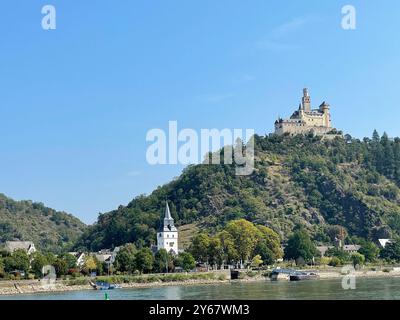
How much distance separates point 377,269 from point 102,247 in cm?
4708

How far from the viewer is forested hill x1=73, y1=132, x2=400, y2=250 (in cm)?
9831

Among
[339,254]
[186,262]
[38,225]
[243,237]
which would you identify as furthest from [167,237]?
[38,225]

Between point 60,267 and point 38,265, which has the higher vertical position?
point 38,265

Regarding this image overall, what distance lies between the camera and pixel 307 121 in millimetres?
121625

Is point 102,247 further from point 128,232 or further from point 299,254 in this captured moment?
point 299,254

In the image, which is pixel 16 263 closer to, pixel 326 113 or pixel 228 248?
pixel 228 248

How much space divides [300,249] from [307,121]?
47697 mm

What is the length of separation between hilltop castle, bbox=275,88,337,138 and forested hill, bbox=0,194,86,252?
46.2 m

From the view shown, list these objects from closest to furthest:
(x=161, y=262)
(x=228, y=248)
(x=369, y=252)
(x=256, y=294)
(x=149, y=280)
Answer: (x=256, y=294) → (x=149, y=280) → (x=161, y=262) → (x=228, y=248) → (x=369, y=252)

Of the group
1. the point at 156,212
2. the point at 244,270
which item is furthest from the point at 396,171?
the point at 244,270

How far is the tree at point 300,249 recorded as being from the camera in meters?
77.8

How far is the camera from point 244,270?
2687 inches

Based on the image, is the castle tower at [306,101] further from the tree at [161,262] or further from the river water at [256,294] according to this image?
the river water at [256,294]
